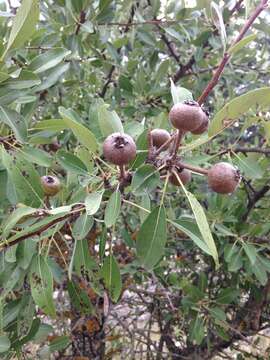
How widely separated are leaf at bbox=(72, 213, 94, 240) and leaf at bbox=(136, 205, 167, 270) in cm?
14

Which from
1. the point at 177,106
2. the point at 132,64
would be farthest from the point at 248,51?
A: the point at 177,106

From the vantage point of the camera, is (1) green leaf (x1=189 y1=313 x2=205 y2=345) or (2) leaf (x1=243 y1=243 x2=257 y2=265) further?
(1) green leaf (x1=189 y1=313 x2=205 y2=345)

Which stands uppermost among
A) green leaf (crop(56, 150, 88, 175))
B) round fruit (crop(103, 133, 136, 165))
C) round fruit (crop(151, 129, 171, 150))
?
round fruit (crop(103, 133, 136, 165))

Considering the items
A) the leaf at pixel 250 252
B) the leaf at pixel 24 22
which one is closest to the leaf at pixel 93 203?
the leaf at pixel 24 22

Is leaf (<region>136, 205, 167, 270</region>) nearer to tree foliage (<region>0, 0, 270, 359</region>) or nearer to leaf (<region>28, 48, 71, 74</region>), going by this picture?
tree foliage (<region>0, 0, 270, 359</region>)

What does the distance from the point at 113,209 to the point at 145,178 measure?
0.10 meters

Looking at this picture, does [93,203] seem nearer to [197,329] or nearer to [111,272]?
[111,272]

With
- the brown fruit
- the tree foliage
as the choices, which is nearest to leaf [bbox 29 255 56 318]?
the tree foliage

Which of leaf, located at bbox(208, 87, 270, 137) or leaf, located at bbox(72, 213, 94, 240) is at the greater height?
leaf, located at bbox(208, 87, 270, 137)

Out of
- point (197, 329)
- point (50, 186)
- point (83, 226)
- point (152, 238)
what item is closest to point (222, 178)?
point (152, 238)

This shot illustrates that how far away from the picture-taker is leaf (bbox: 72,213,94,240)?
1146 millimetres

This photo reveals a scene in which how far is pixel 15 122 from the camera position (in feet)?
3.68

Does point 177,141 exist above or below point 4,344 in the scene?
above

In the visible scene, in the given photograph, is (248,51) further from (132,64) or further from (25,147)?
(25,147)
